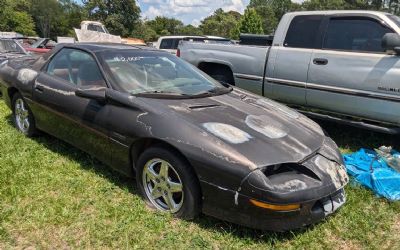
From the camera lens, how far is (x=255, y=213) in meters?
2.90

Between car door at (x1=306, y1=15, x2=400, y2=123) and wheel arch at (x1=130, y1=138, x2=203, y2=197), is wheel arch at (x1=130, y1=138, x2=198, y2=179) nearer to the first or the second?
wheel arch at (x1=130, y1=138, x2=203, y2=197)

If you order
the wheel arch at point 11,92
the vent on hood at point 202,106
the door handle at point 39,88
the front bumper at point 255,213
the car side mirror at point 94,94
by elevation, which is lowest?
the front bumper at point 255,213

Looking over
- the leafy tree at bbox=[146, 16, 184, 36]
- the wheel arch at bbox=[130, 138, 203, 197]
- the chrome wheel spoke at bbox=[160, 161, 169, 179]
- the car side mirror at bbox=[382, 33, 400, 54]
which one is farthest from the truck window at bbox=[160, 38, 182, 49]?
the leafy tree at bbox=[146, 16, 184, 36]

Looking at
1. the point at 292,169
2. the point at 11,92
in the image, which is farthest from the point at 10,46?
the point at 292,169

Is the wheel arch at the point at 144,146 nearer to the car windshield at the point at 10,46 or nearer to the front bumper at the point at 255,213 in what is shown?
the front bumper at the point at 255,213

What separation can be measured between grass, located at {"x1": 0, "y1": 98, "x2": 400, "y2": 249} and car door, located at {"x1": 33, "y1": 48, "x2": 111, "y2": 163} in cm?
38

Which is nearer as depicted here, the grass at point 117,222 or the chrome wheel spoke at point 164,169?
the grass at point 117,222

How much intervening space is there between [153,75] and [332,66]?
2.64m

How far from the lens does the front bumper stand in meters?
2.90

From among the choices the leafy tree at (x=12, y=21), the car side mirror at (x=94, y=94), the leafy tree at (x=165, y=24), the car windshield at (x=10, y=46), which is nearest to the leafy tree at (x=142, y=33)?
the leafy tree at (x=12, y=21)

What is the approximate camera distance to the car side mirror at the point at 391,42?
4.83 meters

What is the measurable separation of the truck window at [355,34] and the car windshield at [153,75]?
2.03m

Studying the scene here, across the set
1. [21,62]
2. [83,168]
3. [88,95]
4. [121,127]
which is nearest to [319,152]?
[121,127]

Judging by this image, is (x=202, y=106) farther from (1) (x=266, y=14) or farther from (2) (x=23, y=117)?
(1) (x=266, y=14)
